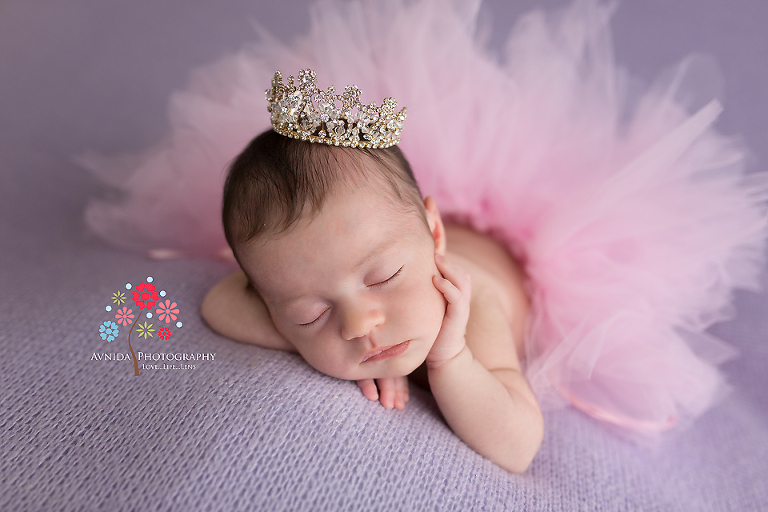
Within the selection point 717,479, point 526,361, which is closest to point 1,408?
point 526,361

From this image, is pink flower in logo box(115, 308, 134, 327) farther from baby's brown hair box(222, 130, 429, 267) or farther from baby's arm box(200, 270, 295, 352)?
baby's brown hair box(222, 130, 429, 267)

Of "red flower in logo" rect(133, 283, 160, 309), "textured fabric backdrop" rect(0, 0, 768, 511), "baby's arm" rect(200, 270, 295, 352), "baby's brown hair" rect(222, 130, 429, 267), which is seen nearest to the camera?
"textured fabric backdrop" rect(0, 0, 768, 511)

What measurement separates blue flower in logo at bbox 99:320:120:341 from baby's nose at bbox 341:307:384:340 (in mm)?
510

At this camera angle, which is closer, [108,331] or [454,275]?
[454,275]

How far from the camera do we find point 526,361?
1.30 m

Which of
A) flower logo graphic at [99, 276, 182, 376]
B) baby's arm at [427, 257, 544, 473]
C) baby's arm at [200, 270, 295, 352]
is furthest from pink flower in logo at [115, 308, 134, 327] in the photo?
baby's arm at [427, 257, 544, 473]

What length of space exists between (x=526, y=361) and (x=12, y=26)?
1.95m

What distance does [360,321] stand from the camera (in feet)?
2.76

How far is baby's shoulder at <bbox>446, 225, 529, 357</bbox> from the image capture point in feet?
3.81

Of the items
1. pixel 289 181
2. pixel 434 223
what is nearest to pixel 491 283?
pixel 434 223

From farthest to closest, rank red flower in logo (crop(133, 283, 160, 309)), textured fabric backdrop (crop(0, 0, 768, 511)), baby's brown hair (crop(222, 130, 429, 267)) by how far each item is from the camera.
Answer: red flower in logo (crop(133, 283, 160, 309)), baby's brown hair (crop(222, 130, 429, 267)), textured fabric backdrop (crop(0, 0, 768, 511))

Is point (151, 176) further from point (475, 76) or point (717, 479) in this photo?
point (717, 479)

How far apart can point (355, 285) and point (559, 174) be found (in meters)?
0.79

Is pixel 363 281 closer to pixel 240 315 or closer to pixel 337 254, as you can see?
pixel 337 254
